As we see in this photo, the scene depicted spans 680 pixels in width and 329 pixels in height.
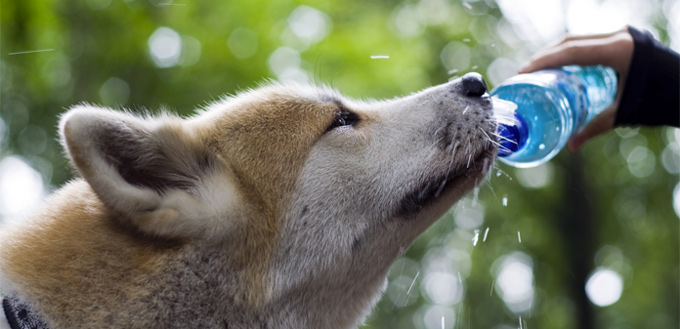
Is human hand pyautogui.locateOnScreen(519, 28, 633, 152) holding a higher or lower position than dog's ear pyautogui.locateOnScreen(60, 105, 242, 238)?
lower

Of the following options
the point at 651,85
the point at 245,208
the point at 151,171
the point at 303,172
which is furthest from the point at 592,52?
the point at 151,171

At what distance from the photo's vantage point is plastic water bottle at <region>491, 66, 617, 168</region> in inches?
155

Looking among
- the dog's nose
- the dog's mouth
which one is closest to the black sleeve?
the dog's nose

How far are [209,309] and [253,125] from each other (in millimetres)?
964

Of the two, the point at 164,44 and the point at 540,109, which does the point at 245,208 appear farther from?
the point at 164,44

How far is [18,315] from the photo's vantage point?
2680 mm

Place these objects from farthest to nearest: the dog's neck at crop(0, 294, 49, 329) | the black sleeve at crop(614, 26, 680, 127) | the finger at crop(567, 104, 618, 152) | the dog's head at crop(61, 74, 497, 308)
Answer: the finger at crop(567, 104, 618, 152)
the black sleeve at crop(614, 26, 680, 127)
the dog's head at crop(61, 74, 497, 308)
the dog's neck at crop(0, 294, 49, 329)

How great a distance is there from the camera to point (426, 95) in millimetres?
3725

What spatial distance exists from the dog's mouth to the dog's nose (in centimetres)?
33

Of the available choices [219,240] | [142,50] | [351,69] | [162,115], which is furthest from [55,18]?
[219,240]

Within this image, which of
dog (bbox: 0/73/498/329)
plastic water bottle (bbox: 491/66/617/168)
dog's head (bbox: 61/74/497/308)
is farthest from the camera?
plastic water bottle (bbox: 491/66/617/168)

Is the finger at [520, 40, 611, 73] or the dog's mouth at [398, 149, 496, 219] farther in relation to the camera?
the finger at [520, 40, 611, 73]

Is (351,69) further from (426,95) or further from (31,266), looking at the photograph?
(31,266)

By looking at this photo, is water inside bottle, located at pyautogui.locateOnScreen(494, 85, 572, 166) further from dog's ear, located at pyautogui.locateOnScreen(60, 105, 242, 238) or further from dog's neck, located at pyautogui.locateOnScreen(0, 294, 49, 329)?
dog's neck, located at pyautogui.locateOnScreen(0, 294, 49, 329)
